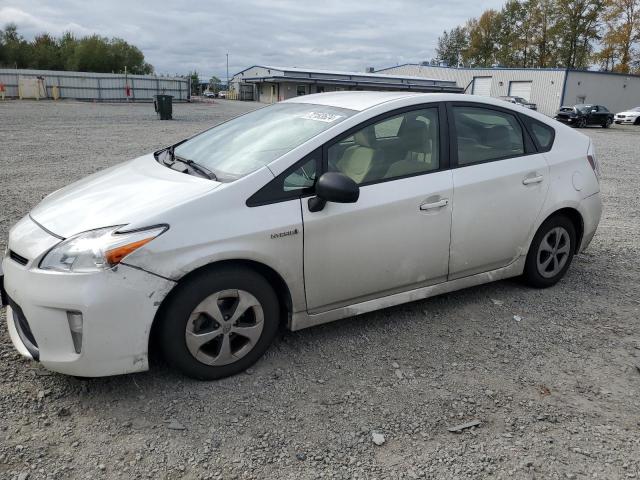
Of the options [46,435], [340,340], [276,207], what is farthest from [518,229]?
[46,435]

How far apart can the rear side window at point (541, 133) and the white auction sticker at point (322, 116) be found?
1.67m

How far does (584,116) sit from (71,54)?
6722cm

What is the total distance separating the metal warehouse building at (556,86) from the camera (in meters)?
46.2

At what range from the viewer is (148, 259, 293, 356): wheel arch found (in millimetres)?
2779

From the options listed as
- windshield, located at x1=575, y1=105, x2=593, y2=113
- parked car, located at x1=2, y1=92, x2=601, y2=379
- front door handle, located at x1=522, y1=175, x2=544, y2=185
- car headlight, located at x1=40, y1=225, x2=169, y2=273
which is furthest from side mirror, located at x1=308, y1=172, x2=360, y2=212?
windshield, located at x1=575, y1=105, x2=593, y2=113

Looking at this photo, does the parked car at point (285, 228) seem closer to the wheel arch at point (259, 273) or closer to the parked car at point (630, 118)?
the wheel arch at point (259, 273)

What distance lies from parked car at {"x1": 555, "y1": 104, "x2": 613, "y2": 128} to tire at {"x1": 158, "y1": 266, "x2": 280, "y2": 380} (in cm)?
3227

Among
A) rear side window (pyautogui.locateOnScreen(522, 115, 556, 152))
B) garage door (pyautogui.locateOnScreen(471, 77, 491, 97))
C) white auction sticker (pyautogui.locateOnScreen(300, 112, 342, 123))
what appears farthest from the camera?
garage door (pyautogui.locateOnScreen(471, 77, 491, 97))

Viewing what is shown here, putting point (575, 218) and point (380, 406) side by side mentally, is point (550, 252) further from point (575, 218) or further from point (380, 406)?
point (380, 406)

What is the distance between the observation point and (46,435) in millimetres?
2561

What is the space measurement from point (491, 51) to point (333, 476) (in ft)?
268

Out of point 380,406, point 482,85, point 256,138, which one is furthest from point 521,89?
point 380,406

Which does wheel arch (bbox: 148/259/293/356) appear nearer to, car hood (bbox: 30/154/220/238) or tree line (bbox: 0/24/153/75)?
car hood (bbox: 30/154/220/238)

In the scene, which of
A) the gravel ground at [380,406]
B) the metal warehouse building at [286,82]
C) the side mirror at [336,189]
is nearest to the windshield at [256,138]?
the side mirror at [336,189]
